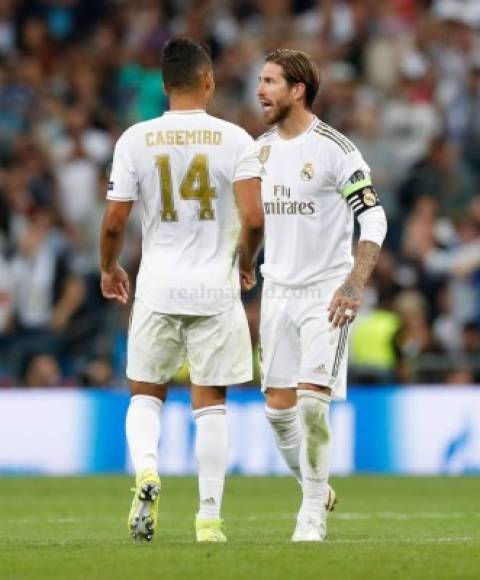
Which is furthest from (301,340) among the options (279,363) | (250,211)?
(250,211)

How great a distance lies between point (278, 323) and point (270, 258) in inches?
14.2

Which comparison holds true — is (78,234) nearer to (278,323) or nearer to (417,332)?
(417,332)

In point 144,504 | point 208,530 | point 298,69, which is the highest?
point 298,69

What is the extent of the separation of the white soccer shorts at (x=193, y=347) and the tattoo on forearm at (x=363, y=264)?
22.1 inches

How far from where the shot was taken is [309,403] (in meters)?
9.02

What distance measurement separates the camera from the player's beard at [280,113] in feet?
30.5

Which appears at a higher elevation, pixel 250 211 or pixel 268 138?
pixel 268 138

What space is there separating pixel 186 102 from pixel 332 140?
3.09 ft

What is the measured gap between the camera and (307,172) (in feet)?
30.5

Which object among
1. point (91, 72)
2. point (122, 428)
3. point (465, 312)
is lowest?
point (122, 428)

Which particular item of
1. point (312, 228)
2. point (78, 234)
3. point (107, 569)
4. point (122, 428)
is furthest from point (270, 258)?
point (78, 234)

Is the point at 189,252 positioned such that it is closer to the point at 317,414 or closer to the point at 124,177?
the point at 124,177

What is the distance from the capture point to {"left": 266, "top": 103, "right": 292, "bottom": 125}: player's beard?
928 cm

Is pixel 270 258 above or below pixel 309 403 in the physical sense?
above
